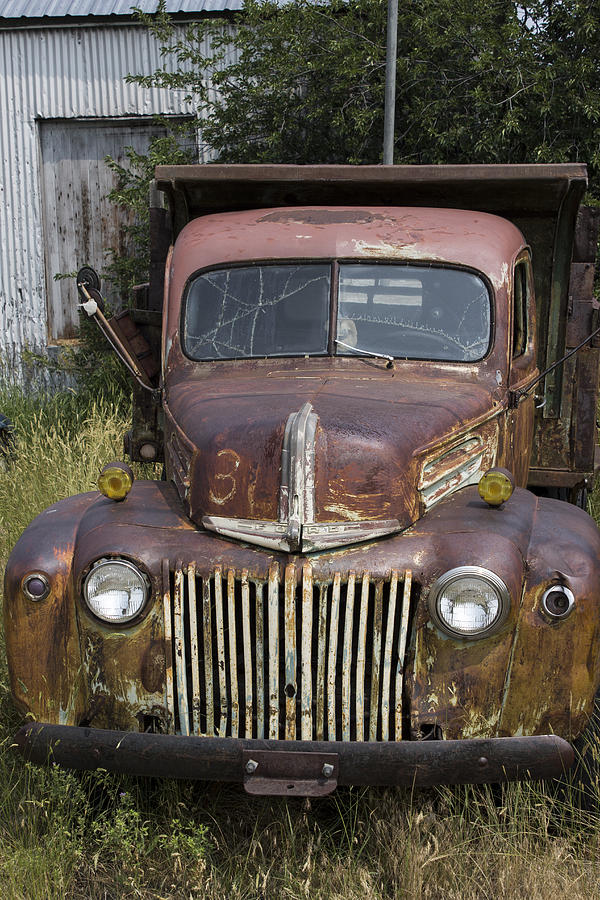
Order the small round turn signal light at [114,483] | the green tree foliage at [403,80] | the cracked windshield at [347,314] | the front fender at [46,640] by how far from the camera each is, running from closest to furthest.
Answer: the front fender at [46,640], the small round turn signal light at [114,483], the cracked windshield at [347,314], the green tree foliage at [403,80]

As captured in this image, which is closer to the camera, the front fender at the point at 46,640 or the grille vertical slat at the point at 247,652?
the grille vertical slat at the point at 247,652

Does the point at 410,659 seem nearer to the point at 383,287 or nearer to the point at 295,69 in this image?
the point at 383,287

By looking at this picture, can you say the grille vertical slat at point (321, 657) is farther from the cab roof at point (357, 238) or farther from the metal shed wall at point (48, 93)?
the metal shed wall at point (48, 93)

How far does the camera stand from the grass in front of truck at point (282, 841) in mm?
2967

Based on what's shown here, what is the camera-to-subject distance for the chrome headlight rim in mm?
3018

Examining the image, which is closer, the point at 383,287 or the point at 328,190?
the point at 383,287

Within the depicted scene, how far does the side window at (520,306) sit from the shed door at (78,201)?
20.4 ft

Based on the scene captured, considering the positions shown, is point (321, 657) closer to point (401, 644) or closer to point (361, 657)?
point (361, 657)

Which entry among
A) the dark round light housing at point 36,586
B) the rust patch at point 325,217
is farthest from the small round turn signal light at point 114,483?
the rust patch at point 325,217

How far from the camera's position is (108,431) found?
745 centimetres

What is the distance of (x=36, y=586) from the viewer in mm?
3115

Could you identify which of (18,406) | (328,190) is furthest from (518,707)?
(18,406)

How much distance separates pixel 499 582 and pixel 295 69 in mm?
7436

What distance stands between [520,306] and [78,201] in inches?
264
